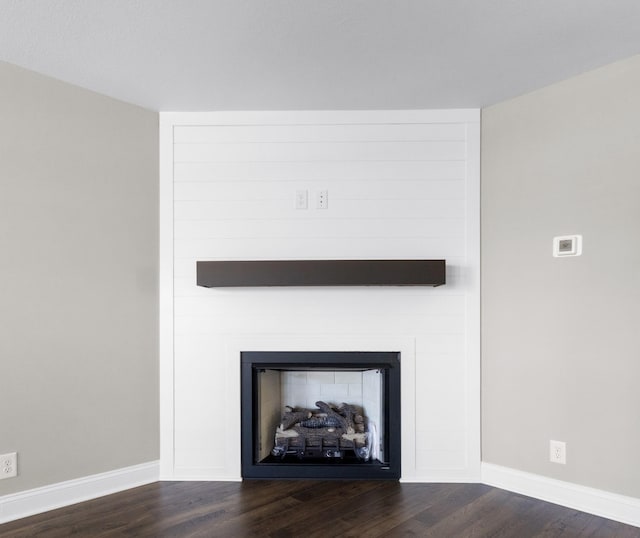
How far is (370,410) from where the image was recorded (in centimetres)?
269

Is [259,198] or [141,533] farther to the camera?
[259,198]

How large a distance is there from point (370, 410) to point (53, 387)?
1.82 m

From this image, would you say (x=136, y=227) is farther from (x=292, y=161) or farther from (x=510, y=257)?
(x=510, y=257)

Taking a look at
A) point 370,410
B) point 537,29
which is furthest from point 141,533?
point 537,29

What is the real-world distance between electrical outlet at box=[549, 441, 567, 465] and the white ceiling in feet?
6.35

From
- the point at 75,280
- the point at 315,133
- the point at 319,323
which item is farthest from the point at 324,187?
the point at 75,280

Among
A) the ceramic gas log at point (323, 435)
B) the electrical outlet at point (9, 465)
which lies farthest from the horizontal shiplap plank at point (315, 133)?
the electrical outlet at point (9, 465)

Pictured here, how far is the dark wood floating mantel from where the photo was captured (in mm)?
2301

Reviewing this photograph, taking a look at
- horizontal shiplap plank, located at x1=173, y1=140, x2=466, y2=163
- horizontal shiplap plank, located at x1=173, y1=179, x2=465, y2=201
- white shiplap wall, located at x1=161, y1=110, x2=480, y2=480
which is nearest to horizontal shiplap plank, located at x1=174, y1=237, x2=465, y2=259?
white shiplap wall, located at x1=161, y1=110, x2=480, y2=480

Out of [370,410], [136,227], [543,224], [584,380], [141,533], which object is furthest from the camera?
[370,410]

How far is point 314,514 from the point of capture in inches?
82.5

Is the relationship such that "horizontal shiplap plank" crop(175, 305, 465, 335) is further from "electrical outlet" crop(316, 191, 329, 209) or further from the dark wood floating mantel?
"electrical outlet" crop(316, 191, 329, 209)

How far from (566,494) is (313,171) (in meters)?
2.25

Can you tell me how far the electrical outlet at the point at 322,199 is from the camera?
8.32 ft
